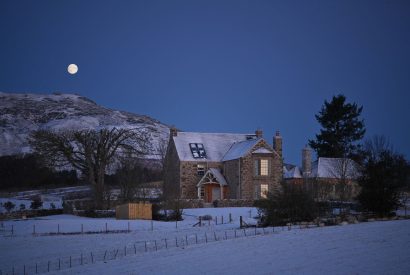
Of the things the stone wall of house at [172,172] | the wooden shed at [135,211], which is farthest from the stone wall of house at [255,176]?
the wooden shed at [135,211]

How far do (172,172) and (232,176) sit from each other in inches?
286

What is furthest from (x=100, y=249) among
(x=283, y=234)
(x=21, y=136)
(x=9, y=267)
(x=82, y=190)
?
(x=21, y=136)

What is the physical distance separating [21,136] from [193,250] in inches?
6009

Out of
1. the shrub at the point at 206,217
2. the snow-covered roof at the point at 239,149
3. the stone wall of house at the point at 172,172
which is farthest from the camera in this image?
the stone wall of house at the point at 172,172

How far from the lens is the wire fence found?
24.7 meters

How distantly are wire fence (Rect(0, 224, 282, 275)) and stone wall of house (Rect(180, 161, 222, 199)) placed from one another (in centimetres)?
2369

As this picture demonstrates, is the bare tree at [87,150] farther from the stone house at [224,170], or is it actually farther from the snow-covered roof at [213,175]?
the snow-covered roof at [213,175]

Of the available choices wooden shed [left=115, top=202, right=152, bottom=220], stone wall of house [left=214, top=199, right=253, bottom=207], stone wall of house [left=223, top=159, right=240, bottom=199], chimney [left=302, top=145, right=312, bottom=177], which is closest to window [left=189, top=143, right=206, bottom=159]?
stone wall of house [left=223, top=159, right=240, bottom=199]

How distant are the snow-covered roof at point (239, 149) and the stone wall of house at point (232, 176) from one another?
586 millimetres

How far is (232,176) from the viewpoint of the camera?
56.8m

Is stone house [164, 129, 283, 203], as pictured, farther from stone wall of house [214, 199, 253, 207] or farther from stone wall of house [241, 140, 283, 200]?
stone wall of house [214, 199, 253, 207]

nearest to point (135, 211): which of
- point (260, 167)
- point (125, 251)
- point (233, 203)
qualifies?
point (233, 203)

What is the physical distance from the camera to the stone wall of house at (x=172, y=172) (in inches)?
2287

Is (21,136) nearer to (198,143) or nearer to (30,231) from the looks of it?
(198,143)
